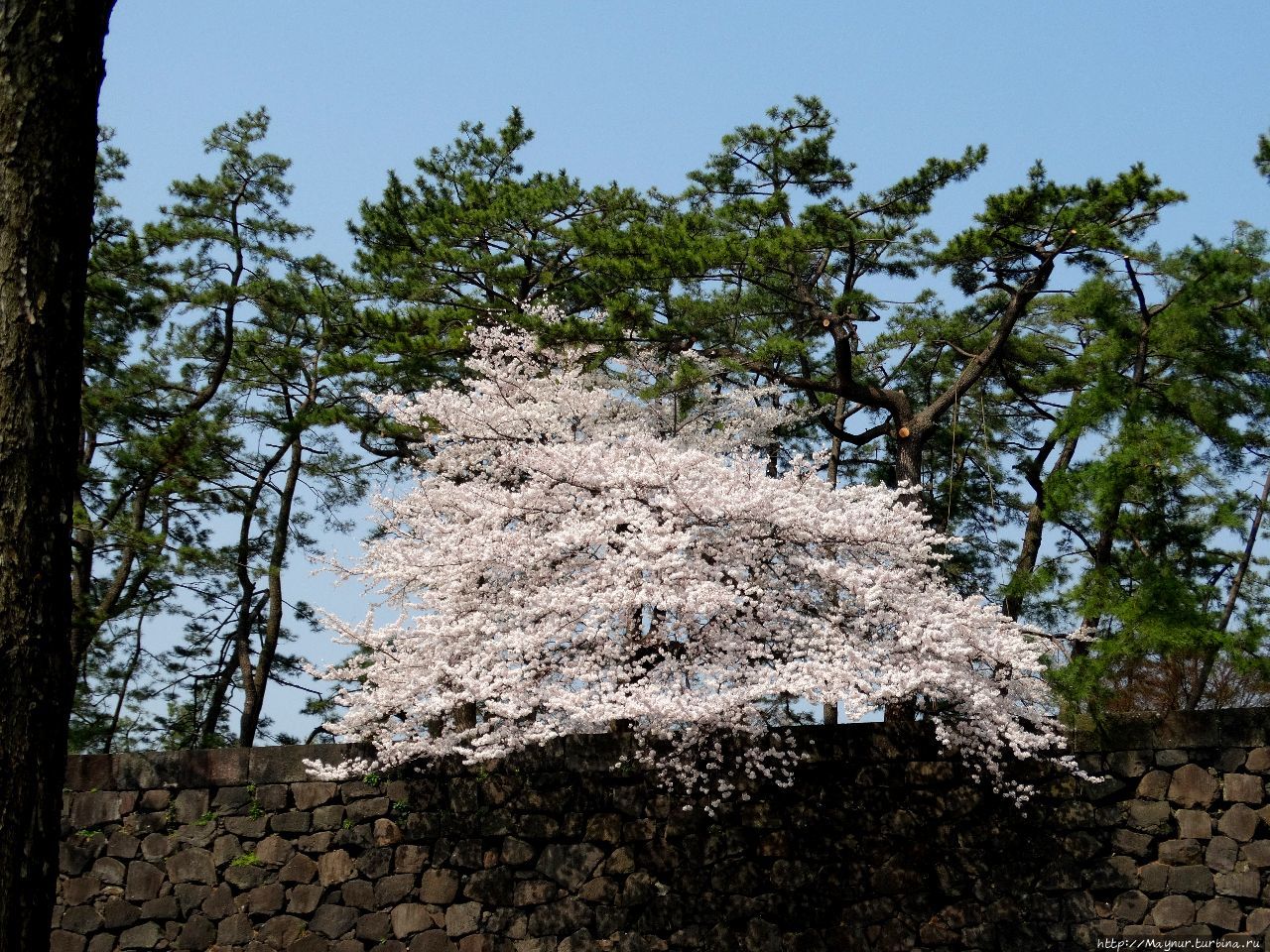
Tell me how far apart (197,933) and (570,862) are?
3.41 m

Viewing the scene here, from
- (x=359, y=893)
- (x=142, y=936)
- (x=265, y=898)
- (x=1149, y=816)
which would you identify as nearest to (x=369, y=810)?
(x=359, y=893)

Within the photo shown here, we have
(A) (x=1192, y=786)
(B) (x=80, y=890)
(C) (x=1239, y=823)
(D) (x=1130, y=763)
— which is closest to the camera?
(C) (x=1239, y=823)

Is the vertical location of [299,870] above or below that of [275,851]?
below

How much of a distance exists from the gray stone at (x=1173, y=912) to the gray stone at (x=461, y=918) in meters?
5.41

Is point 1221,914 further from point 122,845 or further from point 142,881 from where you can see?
point 122,845

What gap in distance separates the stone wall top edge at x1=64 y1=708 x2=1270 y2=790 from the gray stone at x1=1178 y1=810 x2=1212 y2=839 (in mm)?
525

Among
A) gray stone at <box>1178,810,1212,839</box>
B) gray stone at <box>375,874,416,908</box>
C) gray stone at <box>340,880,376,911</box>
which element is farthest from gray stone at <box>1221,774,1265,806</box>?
gray stone at <box>340,880,376,911</box>

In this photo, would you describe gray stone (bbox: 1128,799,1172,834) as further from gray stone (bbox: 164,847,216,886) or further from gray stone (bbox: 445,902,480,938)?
gray stone (bbox: 164,847,216,886)

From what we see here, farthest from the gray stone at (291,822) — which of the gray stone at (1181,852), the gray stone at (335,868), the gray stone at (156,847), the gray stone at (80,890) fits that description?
the gray stone at (1181,852)

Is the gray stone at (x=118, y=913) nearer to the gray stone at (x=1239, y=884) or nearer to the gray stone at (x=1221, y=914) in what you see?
the gray stone at (x=1221, y=914)

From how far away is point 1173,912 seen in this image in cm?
916

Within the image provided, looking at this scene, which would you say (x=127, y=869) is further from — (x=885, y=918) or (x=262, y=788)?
(x=885, y=918)

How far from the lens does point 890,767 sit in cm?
973

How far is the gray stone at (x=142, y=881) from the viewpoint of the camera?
34.4ft
